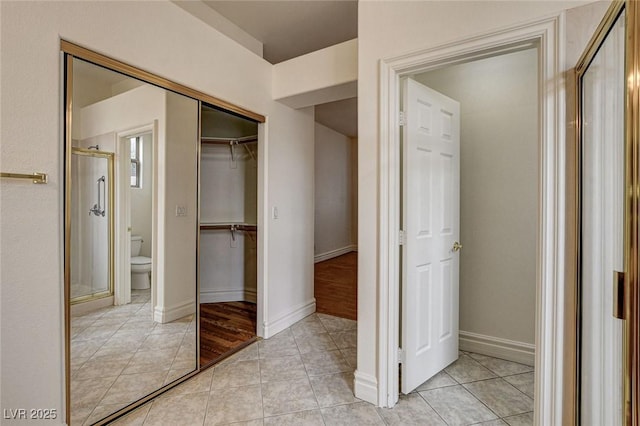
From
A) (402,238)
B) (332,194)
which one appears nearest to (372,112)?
(402,238)

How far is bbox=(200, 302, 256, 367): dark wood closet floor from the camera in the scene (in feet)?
8.20

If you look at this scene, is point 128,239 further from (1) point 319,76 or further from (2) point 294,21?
(2) point 294,21

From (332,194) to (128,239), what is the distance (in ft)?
17.7

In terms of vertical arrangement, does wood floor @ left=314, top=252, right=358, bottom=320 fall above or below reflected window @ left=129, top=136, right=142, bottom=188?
below

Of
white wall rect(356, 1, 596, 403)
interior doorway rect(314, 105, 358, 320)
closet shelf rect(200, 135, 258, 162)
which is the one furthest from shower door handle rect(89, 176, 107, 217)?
interior doorway rect(314, 105, 358, 320)

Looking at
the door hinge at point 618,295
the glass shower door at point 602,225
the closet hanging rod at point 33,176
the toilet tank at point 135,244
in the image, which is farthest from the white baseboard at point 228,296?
the door hinge at point 618,295

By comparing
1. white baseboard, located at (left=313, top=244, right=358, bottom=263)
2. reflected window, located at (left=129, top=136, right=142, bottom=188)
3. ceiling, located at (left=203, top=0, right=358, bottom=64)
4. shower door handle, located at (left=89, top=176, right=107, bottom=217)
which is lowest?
white baseboard, located at (left=313, top=244, right=358, bottom=263)

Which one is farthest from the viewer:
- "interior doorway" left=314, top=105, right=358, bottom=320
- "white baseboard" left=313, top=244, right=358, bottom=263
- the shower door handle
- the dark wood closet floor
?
"white baseboard" left=313, top=244, right=358, bottom=263

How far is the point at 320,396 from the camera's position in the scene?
194cm

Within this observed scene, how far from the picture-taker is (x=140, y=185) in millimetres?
1897

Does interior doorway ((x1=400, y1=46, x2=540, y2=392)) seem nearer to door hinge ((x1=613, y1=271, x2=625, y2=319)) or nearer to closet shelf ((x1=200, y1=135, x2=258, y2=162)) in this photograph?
door hinge ((x1=613, y1=271, x2=625, y2=319))

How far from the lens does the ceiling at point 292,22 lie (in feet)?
8.96

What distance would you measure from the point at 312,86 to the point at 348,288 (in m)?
3.05

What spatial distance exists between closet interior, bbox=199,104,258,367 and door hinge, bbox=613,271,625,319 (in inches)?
120
